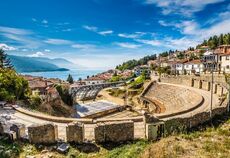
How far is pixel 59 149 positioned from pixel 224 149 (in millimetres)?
8251

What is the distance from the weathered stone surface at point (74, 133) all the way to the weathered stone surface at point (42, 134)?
906mm

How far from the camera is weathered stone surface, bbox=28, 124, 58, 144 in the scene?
1170 cm

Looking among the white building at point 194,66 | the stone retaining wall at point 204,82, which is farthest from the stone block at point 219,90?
the white building at point 194,66

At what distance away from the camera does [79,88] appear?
154ft

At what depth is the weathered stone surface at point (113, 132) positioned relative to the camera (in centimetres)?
1211

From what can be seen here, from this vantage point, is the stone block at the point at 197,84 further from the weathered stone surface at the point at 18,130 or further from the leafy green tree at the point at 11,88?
the weathered stone surface at the point at 18,130

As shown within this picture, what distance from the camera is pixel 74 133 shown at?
39.1 feet

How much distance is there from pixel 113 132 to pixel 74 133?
219 centimetres

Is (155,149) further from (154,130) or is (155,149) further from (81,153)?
(81,153)

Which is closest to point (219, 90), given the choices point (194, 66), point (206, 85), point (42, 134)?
point (206, 85)

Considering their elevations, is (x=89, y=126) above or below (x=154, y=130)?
below

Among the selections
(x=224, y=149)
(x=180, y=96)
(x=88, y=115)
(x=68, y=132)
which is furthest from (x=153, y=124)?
(x=180, y=96)

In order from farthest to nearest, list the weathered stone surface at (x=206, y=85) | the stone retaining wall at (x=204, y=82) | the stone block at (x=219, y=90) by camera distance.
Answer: the weathered stone surface at (x=206, y=85) < the stone retaining wall at (x=204, y=82) < the stone block at (x=219, y=90)

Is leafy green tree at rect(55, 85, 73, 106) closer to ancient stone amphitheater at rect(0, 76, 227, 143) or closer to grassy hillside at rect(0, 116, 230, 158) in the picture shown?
ancient stone amphitheater at rect(0, 76, 227, 143)
